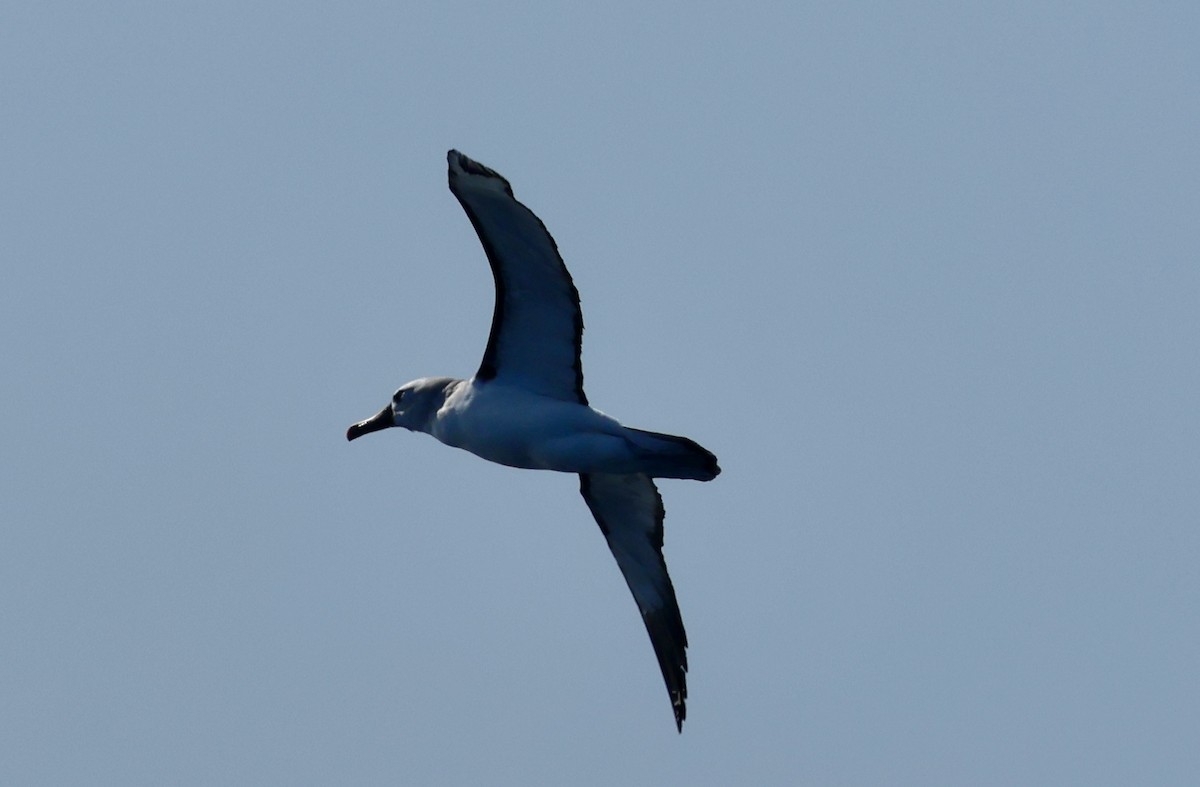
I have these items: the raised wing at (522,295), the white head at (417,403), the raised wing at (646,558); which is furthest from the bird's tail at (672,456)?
the white head at (417,403)

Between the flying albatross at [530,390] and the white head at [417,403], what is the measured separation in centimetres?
2

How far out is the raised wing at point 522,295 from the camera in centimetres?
1962

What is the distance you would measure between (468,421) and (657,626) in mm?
4298

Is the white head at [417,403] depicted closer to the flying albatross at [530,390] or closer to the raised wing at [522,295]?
the flying albatross at [530,390]

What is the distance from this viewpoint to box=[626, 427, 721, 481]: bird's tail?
2014cm

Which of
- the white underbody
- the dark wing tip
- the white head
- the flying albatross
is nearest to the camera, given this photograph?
the dark wing tip

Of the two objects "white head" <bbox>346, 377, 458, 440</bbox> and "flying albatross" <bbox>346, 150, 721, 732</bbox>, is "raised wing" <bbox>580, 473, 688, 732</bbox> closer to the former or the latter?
"flying albatross" <bbox>346, 150, 721, 732</bbox>

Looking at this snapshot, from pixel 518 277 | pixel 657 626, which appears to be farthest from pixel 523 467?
pixel 657 626

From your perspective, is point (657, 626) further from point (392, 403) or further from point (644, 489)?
point (392, 403)

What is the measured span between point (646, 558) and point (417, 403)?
3.44m

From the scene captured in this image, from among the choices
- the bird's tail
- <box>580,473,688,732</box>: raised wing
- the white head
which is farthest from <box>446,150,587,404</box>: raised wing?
<box>580,473,688,732</box>: raised wing

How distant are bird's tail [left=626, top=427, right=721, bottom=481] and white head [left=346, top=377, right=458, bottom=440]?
3.25 m

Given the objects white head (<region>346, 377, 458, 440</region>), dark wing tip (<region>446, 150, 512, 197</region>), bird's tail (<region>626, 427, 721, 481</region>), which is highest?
dark wing tip (<region>446, 150, 512, 197</region>)

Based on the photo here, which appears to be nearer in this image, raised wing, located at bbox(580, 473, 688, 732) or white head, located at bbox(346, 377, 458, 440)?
white head, located at bbox(346, 377, 458, 440)
